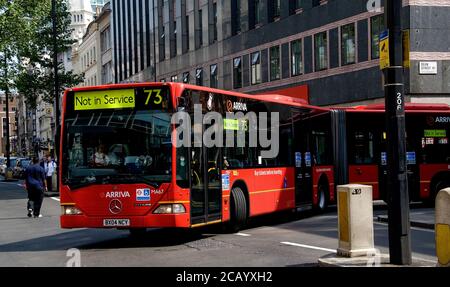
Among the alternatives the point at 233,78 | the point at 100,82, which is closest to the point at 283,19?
the point at 233,78

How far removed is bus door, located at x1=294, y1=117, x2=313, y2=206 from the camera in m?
17.6

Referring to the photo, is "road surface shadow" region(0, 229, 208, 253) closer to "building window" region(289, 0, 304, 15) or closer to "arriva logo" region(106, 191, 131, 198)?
"arriva logo" region(106, 191, 131, 198)

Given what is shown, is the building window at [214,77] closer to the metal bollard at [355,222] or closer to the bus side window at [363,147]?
the bus side window at [363,147]

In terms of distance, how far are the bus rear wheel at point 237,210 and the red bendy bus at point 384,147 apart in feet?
20.0

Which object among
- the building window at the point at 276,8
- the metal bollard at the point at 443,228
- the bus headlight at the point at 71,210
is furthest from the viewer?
the building window at the point at 276,8

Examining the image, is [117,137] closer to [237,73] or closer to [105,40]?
[237,73]

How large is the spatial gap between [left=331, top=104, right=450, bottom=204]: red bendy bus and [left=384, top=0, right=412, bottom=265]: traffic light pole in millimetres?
10745

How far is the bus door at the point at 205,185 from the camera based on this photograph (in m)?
12.7

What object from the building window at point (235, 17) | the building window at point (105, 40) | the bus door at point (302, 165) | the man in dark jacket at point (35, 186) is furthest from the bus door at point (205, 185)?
the building window at point (105, 40)

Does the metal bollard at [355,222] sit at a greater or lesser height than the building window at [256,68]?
lesser

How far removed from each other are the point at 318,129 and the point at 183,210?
7782 mm

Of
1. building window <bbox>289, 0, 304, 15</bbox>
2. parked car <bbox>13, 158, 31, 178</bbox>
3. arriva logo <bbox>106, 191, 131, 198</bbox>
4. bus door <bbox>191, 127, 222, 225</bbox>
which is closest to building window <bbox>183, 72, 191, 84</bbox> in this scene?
building window <bbox>289, 0, 304, 15</bbox>

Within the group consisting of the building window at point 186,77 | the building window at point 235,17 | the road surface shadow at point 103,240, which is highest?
the building window at point 235,17

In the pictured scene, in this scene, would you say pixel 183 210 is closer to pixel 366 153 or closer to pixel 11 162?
pixel 366 153
